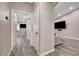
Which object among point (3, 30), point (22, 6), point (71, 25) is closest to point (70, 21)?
point (71, 25)

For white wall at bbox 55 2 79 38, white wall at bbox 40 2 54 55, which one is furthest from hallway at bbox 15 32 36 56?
white wall at bbox 55 2 79 38

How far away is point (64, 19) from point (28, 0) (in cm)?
92

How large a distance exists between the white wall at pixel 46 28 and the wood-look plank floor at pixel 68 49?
183 millimetres

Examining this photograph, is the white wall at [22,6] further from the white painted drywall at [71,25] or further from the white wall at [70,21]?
the white painted drywall at [71,25]

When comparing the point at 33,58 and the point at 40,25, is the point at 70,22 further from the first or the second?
the point at 33,58

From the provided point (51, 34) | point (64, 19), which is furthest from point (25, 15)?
point (64, 19)

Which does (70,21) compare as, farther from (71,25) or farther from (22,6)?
(22,6)

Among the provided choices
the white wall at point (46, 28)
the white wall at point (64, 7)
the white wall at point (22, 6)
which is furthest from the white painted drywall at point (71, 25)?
the white wall at point (22, 6)

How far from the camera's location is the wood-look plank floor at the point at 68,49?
1950 millimetres

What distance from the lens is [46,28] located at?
2.25 meters

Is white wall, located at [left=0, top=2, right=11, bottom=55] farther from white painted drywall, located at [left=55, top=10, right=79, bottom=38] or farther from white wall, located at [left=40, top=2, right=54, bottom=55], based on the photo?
white painted drywall, located at [left=55, top=10, right=79, bottom=38]

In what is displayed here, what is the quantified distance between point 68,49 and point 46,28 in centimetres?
72

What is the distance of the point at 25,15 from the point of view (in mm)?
2336

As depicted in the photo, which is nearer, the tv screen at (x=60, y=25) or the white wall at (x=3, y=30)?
the white wall at (x=3, y=30)
